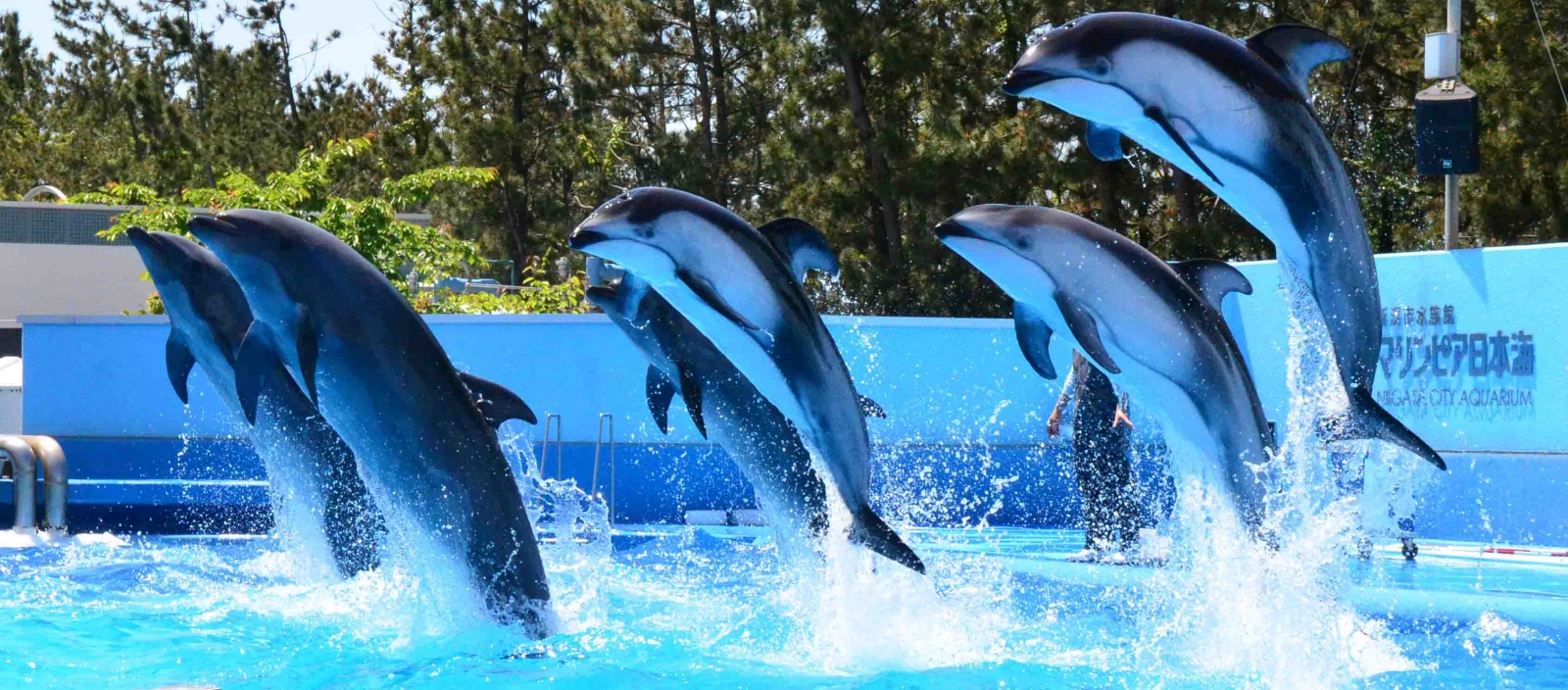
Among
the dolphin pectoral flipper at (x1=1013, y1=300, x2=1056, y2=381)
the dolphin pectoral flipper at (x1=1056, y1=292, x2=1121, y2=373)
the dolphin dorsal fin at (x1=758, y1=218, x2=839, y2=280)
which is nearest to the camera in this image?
the dolphin pectoral flipper at (x1=1056, y1=292, x2=1121, y2=373)

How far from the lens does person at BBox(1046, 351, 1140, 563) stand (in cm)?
870

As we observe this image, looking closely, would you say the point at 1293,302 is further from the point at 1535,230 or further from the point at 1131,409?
the point at 1535,230

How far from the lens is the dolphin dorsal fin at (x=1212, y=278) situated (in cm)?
633

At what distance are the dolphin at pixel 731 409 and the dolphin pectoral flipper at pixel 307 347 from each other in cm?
131

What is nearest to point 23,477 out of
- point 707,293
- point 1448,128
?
point 707,293

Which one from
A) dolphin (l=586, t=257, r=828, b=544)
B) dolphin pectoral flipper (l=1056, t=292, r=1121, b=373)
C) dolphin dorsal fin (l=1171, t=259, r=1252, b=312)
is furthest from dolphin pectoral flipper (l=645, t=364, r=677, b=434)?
dolphin dorsal fin (l=1171, t=259, r=1252, b=312)

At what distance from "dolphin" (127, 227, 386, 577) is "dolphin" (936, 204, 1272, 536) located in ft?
11.7

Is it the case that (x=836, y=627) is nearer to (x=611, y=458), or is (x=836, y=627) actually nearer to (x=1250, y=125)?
(x=1250, y=125)

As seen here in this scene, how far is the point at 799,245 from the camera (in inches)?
257

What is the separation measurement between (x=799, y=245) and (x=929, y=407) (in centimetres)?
561

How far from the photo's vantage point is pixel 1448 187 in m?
11.0

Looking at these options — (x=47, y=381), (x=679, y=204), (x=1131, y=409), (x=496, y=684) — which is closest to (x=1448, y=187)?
(x=1131, y=409)

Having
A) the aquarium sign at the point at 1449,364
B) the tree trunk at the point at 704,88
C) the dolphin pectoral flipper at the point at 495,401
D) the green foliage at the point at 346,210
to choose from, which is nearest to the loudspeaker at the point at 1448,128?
the aquarium sign at the point at 1449,364

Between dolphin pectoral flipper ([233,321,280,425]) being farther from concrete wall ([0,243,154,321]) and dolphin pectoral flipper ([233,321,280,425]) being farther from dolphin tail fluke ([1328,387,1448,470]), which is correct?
concrete wall ([0,243,154,321])
